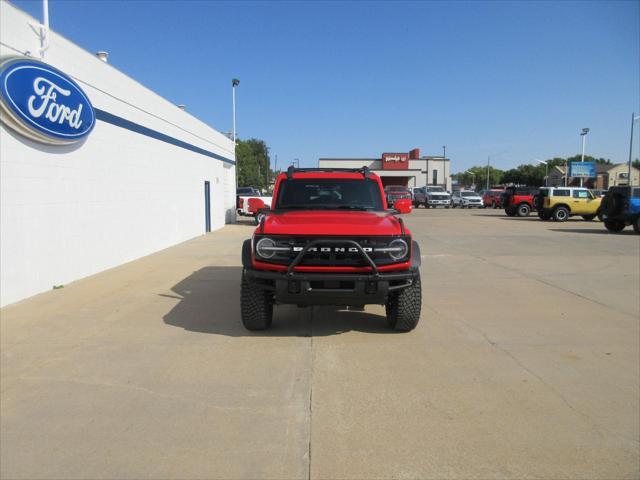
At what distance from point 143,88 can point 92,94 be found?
3274 mm

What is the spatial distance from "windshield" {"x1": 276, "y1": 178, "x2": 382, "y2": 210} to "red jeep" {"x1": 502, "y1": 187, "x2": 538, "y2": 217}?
27.1 meters

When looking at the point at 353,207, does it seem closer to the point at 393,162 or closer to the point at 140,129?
the point at 140,129

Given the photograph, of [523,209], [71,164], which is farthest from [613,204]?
[71,164]

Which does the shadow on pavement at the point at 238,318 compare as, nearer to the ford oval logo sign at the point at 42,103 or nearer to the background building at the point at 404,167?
the ford oval logo sign at the point at 42,103

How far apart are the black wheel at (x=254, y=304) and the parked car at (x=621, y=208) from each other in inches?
743

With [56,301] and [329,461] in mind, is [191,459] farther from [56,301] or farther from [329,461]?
[56,301]

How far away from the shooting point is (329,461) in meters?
3.10

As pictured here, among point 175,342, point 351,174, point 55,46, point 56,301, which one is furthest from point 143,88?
point 175,342

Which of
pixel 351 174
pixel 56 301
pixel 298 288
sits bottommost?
pixel 56 301

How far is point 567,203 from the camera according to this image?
27.2 m

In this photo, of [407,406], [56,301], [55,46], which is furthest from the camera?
[55,46]

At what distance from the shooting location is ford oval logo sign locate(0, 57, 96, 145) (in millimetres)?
7172

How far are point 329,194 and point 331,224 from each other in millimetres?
1315

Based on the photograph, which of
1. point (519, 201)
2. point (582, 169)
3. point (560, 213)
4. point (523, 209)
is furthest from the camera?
point (582, 169)
